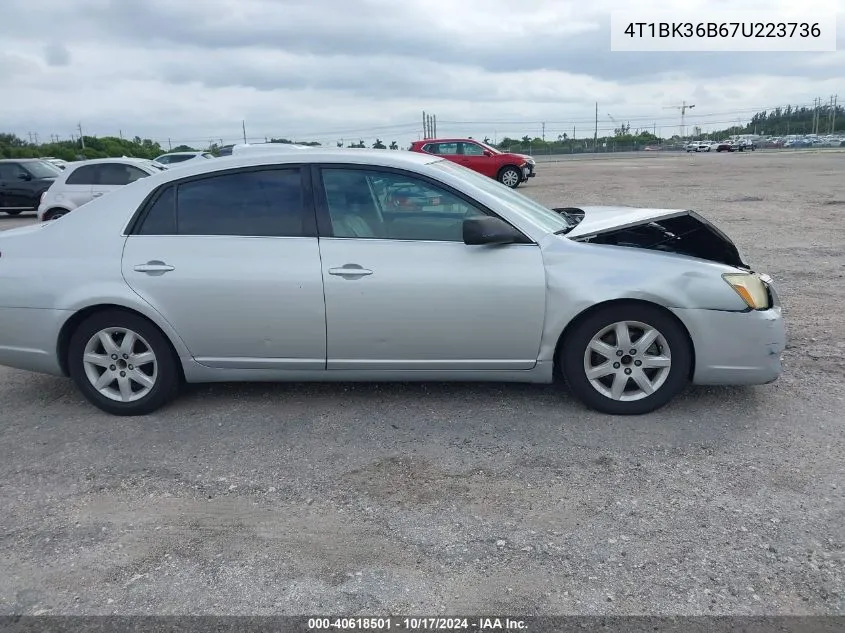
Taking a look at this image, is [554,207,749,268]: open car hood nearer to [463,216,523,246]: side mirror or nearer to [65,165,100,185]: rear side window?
[463,216,523,246]: side mirror

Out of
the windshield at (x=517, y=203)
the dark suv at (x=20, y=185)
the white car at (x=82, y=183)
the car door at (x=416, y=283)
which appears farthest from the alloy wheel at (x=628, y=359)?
the dark suv at (x=20, y=185)

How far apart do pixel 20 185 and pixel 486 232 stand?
699 inches

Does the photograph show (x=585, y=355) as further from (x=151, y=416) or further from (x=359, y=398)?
(x=151, y=416)

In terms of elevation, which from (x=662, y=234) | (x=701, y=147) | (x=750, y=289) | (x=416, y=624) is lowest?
(x=416, y=624)

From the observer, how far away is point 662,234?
4.67 meters

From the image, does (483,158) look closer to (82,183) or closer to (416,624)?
(82,183)

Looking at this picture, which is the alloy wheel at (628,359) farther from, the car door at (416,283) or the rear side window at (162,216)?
the rear side window at (162,216)

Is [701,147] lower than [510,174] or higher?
higher

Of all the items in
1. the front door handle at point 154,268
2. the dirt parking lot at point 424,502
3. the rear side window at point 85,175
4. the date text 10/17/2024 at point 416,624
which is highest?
the rear side window at point 85,175

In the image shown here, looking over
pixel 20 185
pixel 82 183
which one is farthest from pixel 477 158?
pixel 20 185

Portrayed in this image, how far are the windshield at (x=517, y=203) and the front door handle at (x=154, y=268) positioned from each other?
175 cm

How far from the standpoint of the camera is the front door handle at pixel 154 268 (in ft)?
14.0

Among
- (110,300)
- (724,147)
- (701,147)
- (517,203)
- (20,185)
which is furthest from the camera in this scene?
(701,147)

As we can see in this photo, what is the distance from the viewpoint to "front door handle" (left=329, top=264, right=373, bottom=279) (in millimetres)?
4125
